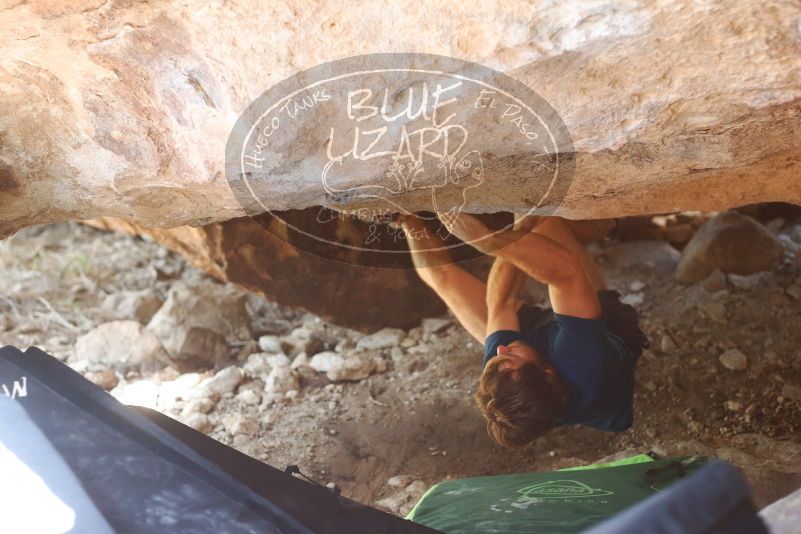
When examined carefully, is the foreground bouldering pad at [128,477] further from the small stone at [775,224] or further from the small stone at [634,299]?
the small stone at [775,224]

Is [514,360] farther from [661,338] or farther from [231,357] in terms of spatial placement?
[231,357]

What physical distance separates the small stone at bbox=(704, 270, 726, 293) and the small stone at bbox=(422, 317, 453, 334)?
80cm

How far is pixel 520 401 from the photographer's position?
5.64ft

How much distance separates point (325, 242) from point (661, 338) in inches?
39.8

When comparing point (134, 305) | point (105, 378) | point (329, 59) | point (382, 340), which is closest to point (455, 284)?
point (382, 340)

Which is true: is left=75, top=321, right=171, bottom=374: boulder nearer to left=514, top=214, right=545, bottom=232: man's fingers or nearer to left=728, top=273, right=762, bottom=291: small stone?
left=514, top=214, right=545, bottom=232: man's fingers

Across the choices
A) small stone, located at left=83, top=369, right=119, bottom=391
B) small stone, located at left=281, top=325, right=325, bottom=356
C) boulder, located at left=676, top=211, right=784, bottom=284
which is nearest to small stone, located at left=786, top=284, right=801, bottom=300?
boulder, located at left=676, top=211, right=784, bottom=284

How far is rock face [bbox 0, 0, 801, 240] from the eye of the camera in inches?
39.3

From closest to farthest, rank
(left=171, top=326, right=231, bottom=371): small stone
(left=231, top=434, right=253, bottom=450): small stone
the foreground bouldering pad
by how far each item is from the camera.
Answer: the foreground bouldering pad < (left=231, top=434, right=253, bottom=450): small stone < (left=171, top=326, right=231, bottom=371): small stone

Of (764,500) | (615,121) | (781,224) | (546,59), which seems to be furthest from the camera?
(781,224)

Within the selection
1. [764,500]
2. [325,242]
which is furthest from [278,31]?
[764,500]

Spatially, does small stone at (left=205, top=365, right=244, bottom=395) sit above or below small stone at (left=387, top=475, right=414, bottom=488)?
above

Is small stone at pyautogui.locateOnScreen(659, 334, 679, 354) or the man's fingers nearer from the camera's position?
the man's fingers

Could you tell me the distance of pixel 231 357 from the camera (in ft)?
7.88
